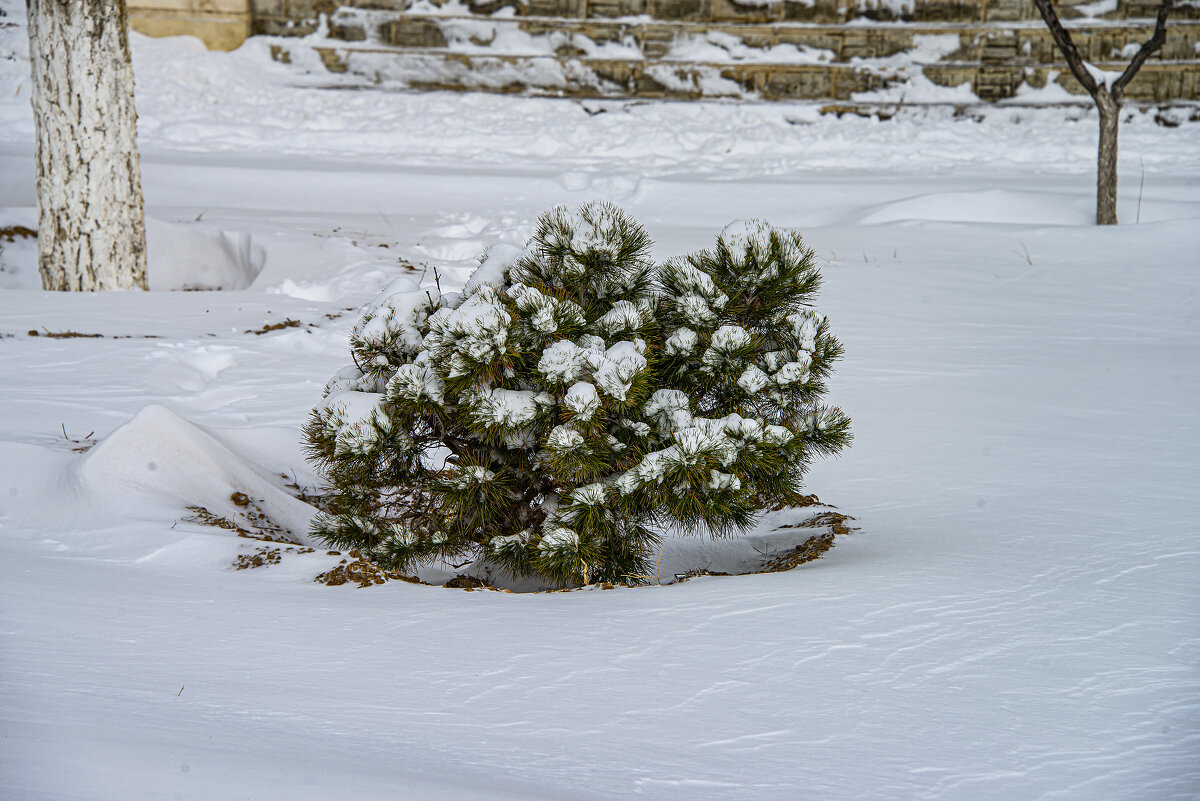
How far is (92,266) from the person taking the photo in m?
5.11

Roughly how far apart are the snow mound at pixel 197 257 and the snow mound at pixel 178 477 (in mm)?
3375

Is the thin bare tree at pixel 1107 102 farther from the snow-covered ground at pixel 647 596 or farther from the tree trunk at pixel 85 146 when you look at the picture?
the tree trunk at pixel 85 146

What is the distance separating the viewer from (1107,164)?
702cm

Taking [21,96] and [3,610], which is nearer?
[3,610]

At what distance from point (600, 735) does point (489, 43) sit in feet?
40.9

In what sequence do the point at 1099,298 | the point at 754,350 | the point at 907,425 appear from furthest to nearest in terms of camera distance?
1. the point at 1099,298
2. the point at 907,425
3. the point at 754,350

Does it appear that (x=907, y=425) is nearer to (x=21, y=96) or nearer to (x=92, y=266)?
(x=92, y=266)

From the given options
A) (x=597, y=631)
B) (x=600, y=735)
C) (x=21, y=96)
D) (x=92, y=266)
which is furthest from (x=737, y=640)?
(x=21, y=96)

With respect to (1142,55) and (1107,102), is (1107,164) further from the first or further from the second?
(1142,55)

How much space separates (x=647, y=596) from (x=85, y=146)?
4.26 metres

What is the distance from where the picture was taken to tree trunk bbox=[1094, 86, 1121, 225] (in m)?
7.03

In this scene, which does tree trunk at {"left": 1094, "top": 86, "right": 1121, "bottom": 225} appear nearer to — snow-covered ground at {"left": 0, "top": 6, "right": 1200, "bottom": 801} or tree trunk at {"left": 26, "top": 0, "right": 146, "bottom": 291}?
snow-covered ground at {"left": 0, "top": 6, "right": 1200, "bottom": 801}

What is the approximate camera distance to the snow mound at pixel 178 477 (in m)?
2.52

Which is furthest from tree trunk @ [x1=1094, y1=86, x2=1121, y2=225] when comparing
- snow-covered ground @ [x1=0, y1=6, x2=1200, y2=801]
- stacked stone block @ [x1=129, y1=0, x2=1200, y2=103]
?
stacked stone block @ [x1=129, y1=0, x2=1200, y2=103]
